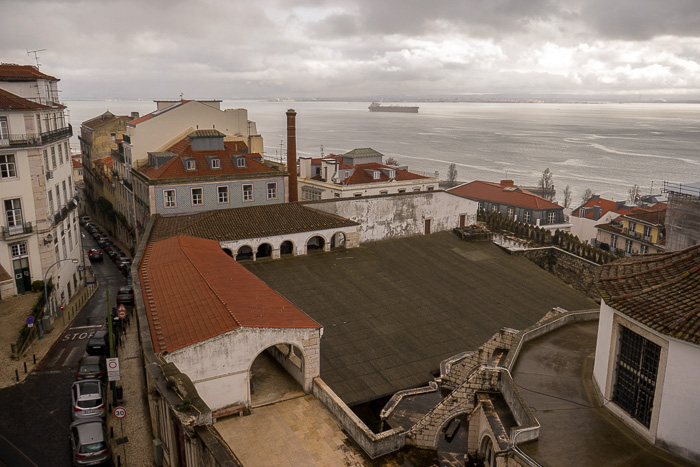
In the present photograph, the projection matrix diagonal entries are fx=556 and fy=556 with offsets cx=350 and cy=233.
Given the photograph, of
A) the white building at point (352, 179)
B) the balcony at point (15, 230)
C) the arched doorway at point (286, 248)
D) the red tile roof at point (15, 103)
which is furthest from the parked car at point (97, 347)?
the white building at point (352, 179)

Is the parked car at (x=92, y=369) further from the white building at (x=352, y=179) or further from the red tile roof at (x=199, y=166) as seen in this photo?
the white building at (x=352, y=179)

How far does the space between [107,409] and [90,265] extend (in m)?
31.9

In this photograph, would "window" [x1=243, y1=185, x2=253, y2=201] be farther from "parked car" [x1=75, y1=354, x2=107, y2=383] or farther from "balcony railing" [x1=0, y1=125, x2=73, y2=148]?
"parked car" [x1=75, y1=354, x2=107, y2=383]

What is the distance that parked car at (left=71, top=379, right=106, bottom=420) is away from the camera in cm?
2420

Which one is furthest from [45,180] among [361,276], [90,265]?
[361,276]

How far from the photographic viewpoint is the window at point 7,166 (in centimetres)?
3738

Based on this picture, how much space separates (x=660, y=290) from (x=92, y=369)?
25.8m

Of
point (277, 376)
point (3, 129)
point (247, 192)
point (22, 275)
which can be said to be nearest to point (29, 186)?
point (3, 129)

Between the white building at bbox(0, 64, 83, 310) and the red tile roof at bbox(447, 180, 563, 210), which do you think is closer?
the white building at bbox(0, 64, 83, 310)

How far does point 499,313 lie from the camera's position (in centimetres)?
3250

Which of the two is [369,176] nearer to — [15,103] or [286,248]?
[286,248]

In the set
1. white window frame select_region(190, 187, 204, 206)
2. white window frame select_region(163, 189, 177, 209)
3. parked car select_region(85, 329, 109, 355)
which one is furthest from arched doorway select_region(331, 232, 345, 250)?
parked car select_region(85, 329, 109, 355)

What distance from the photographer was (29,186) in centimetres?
3850

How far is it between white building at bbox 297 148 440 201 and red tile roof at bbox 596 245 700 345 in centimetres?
4331
